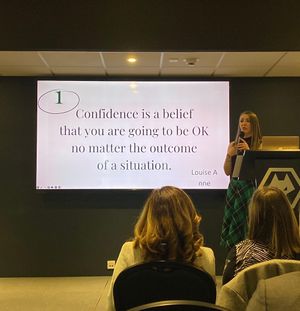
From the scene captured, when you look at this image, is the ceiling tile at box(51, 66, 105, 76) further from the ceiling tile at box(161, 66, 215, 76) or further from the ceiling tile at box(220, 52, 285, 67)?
the ceiling tile at box(220, 52, 285, 67)

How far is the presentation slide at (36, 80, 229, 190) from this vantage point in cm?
512

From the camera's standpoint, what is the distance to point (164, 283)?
5.25 ft

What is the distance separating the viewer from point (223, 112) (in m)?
5.17

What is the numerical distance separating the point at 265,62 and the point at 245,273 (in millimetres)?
3716

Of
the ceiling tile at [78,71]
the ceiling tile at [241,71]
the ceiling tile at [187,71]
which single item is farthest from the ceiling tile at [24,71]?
the ceiling tile at [241,71]

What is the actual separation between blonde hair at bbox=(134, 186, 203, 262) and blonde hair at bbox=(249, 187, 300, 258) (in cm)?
26

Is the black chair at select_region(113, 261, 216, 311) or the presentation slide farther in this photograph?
the presentation slide

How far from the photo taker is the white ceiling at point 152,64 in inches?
175

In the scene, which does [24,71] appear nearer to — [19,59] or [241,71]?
[19,59]

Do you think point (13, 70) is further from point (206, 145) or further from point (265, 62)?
point (265, 62)

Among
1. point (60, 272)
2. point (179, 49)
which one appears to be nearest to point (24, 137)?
point (60, 272)

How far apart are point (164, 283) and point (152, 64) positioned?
354 centimetres

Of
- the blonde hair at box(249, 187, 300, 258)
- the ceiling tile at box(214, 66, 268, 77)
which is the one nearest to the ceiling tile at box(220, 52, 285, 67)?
the ceiling tile at box(214, 66, 268, 77)

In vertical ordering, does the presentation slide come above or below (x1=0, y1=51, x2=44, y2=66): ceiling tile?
below
